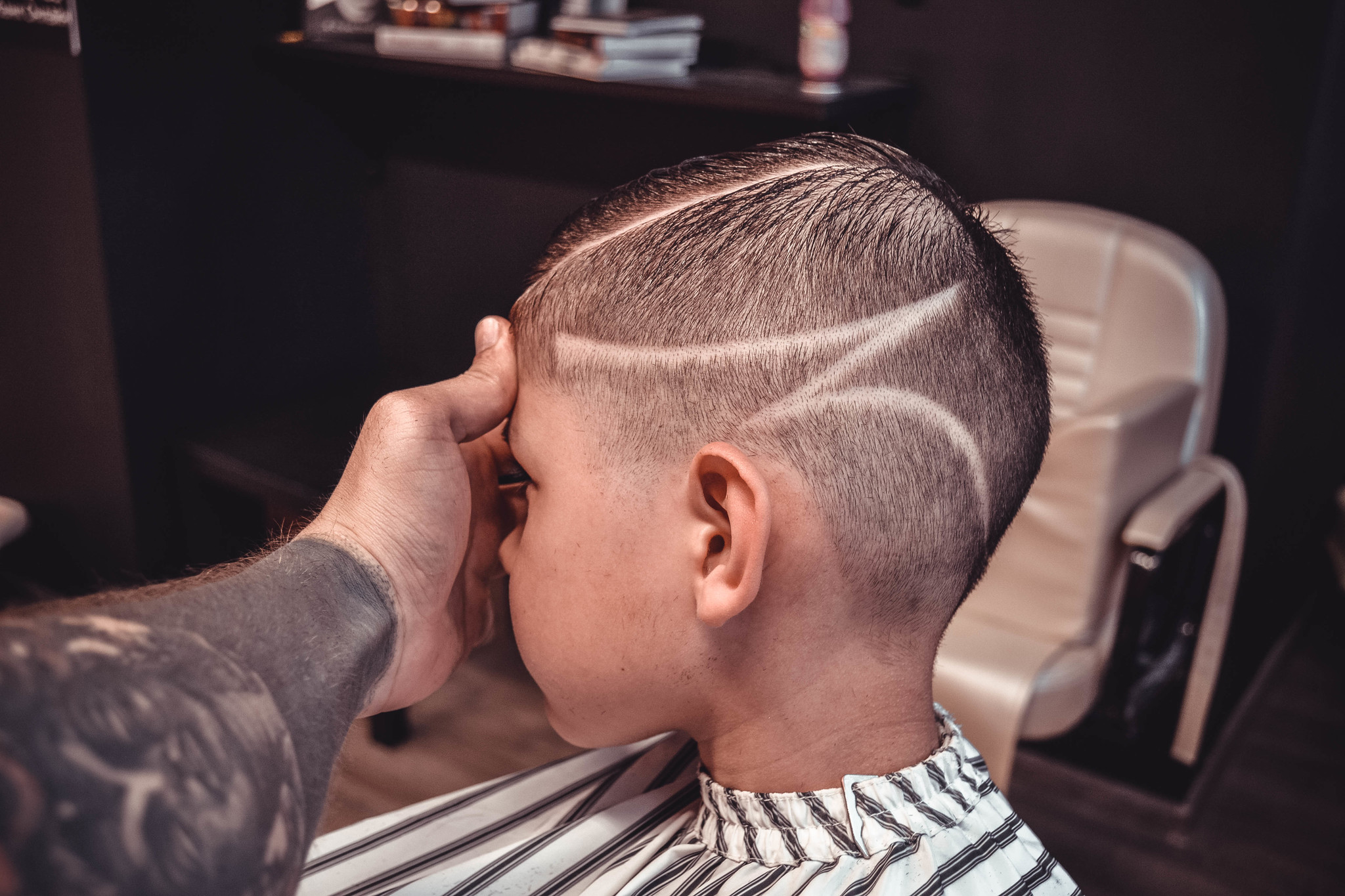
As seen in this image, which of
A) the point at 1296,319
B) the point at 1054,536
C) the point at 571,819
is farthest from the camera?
the point at 1296,319

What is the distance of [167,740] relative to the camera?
21.5 inches

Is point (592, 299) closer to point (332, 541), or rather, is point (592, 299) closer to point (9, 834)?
point (332, 541)

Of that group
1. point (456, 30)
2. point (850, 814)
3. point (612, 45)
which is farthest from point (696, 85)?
point (850, 814)

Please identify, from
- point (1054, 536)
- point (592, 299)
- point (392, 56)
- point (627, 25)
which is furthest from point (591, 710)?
point (392, 56)

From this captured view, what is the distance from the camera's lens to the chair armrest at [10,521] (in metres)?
2.12

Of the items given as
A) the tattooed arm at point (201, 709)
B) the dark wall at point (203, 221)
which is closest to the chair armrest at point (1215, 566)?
the tattooed arm at point (201, 709)

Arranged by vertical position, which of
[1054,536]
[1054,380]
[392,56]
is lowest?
[1054,536]

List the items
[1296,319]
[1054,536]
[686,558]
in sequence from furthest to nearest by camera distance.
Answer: [1296,319] → [1054,536] → [686,558]

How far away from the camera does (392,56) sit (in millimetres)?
2461

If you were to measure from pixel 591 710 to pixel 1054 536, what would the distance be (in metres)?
1.34

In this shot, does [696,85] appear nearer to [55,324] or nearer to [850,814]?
[55,324]

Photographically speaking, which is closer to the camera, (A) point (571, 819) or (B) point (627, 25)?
(A) point (571, 819)

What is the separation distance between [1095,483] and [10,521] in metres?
2.16

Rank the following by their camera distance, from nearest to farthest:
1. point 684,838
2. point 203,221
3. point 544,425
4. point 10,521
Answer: point 544,425, point 684,838, point 10,521, point 203,221
